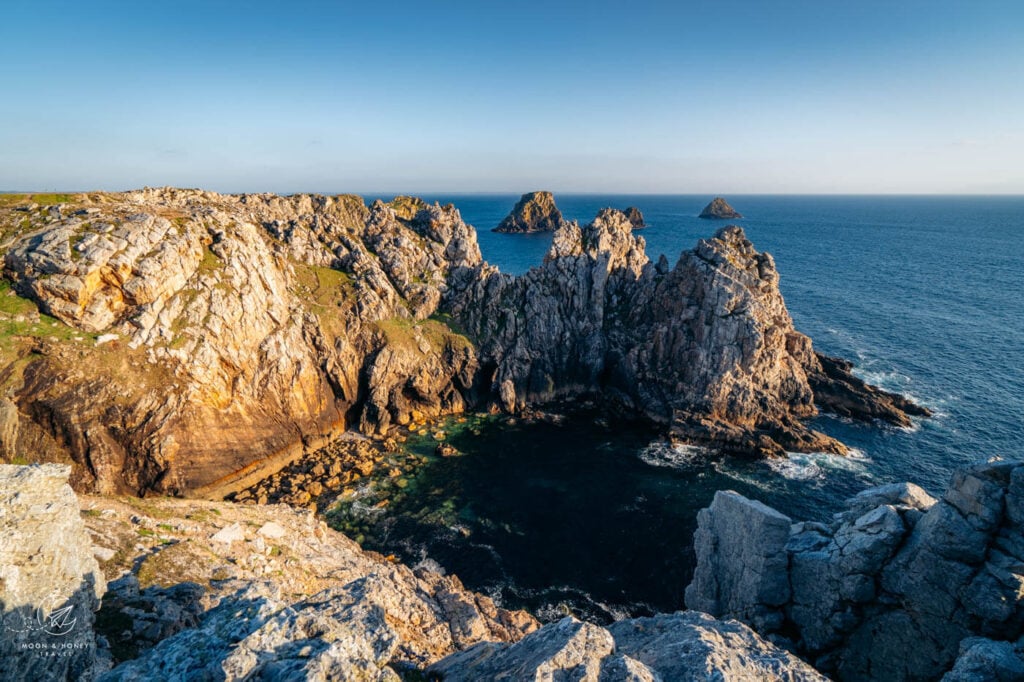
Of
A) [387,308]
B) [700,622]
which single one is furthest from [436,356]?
[700,622]

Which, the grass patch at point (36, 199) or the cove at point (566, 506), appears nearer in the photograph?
the cove at point (566, 506)

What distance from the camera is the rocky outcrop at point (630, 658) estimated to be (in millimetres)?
14234

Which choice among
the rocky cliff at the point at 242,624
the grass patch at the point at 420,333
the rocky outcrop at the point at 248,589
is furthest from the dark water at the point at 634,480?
the rocky cliff at the point at 242,624

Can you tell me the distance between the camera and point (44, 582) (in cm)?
1404

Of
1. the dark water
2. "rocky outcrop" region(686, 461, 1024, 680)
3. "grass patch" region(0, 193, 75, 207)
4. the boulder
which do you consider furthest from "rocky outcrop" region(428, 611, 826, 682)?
"grass patch" region(0, 193, 75, 207)

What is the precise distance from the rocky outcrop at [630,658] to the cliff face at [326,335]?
4175cm

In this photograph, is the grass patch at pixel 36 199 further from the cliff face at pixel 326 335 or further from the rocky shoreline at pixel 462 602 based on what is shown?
the rocky shoreline at pixel 462 602

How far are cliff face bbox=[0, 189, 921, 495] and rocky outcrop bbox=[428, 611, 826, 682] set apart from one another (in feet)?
137

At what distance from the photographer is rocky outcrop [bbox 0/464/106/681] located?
12578 mm

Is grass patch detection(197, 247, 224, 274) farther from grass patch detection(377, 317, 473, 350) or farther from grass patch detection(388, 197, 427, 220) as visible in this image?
grass patch detection(388, 197, 427, 220)

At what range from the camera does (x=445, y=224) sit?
271ft

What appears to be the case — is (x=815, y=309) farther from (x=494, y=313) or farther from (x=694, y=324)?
(x=494, y=313)

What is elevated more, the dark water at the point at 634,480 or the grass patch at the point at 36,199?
the grass patch at the point at 36,199

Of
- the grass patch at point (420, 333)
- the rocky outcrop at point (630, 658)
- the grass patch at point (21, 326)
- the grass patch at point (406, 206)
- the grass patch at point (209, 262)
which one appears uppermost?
the grass patch at point (406, 206)
